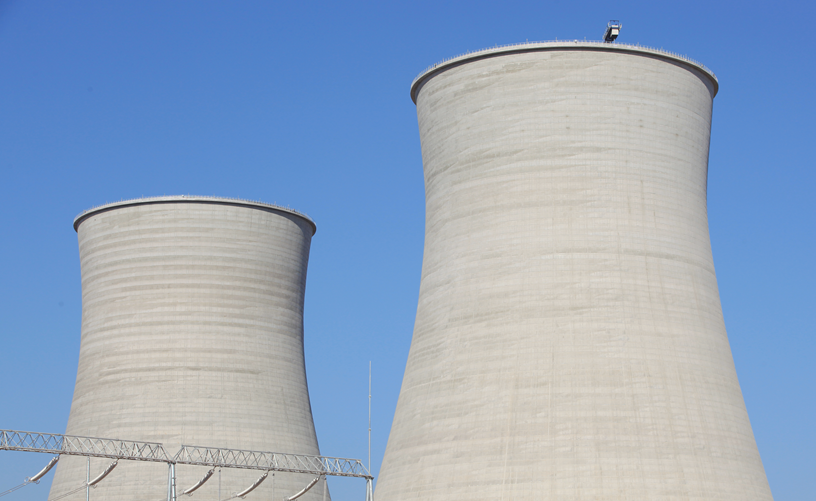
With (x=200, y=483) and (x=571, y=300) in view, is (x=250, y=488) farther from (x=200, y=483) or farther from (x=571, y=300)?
(x=571, y=300)

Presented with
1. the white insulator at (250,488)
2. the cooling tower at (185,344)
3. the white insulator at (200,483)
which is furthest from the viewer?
the cooling tower at (185,344)

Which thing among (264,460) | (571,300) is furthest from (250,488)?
(571,300)

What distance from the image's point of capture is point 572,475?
60.5 ft

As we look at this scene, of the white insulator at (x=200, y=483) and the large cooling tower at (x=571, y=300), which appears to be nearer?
the large cooling tower at (x=571, y=300)

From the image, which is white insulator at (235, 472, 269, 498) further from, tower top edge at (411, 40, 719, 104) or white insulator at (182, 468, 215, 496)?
tower top edge at (411, 40, 719, 104)

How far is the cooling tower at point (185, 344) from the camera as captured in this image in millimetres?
26703

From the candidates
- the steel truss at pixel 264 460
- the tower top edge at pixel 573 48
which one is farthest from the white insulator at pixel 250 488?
the tower top edge at pixel 573 48

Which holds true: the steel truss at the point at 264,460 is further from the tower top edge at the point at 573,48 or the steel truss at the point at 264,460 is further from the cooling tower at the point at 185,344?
the tower top edge at the point at 573,48

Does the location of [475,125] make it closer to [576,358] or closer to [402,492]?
[576,358]

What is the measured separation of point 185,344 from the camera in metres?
27.2

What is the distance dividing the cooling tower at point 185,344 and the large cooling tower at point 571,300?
7.20 m

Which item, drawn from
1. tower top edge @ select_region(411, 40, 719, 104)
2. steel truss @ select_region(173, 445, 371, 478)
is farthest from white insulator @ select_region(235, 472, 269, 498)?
tower top edge @ select_region(411, 40, 719, 104)

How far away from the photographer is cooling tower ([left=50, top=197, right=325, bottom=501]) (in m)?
26.7

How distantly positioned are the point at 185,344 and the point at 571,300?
1173 cm
